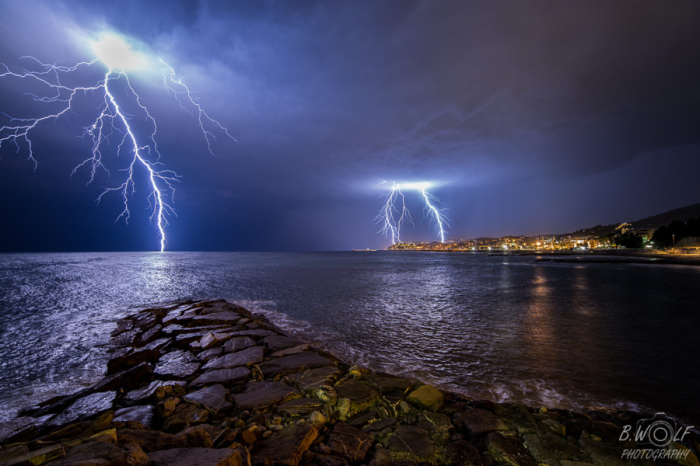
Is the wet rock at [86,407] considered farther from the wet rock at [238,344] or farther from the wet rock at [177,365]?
the wet rock at [238,344]

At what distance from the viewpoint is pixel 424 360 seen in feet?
25.5

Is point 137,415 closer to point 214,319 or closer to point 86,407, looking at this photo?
point 86,407

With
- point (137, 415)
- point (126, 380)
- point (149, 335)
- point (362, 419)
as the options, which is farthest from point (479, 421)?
point (149, 335)

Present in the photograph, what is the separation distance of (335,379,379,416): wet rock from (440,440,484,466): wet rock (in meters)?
1.42

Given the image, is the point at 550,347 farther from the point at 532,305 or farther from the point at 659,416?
the point at 532,305

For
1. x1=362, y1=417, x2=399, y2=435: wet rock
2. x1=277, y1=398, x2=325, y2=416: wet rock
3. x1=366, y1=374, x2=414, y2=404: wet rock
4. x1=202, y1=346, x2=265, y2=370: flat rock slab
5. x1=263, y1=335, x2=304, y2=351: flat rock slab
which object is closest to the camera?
x1=362, y1=417, x2=399, y2=435: wet rock

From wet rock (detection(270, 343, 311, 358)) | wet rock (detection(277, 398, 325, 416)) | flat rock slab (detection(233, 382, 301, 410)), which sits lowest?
wet rock (detection(270, 343, 311, 358))

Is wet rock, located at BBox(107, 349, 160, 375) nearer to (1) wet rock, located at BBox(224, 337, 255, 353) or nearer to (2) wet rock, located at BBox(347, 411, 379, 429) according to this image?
(1) wet rock, located at BBox(224, 337, 255, 353)

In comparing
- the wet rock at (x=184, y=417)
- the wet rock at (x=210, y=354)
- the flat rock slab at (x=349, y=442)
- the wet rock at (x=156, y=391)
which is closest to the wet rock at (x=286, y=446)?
the flat rock slab at (x=349, y=442)

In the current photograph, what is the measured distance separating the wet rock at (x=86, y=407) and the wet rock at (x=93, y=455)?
276cm

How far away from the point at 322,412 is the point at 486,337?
7.61 m

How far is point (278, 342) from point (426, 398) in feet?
16.6

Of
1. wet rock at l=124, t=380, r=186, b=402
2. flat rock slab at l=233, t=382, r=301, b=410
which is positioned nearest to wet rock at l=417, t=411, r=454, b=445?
flat rock slab at l=233, t=382, r=301, b=410

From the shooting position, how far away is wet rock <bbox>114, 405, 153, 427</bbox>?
14.0 ft
